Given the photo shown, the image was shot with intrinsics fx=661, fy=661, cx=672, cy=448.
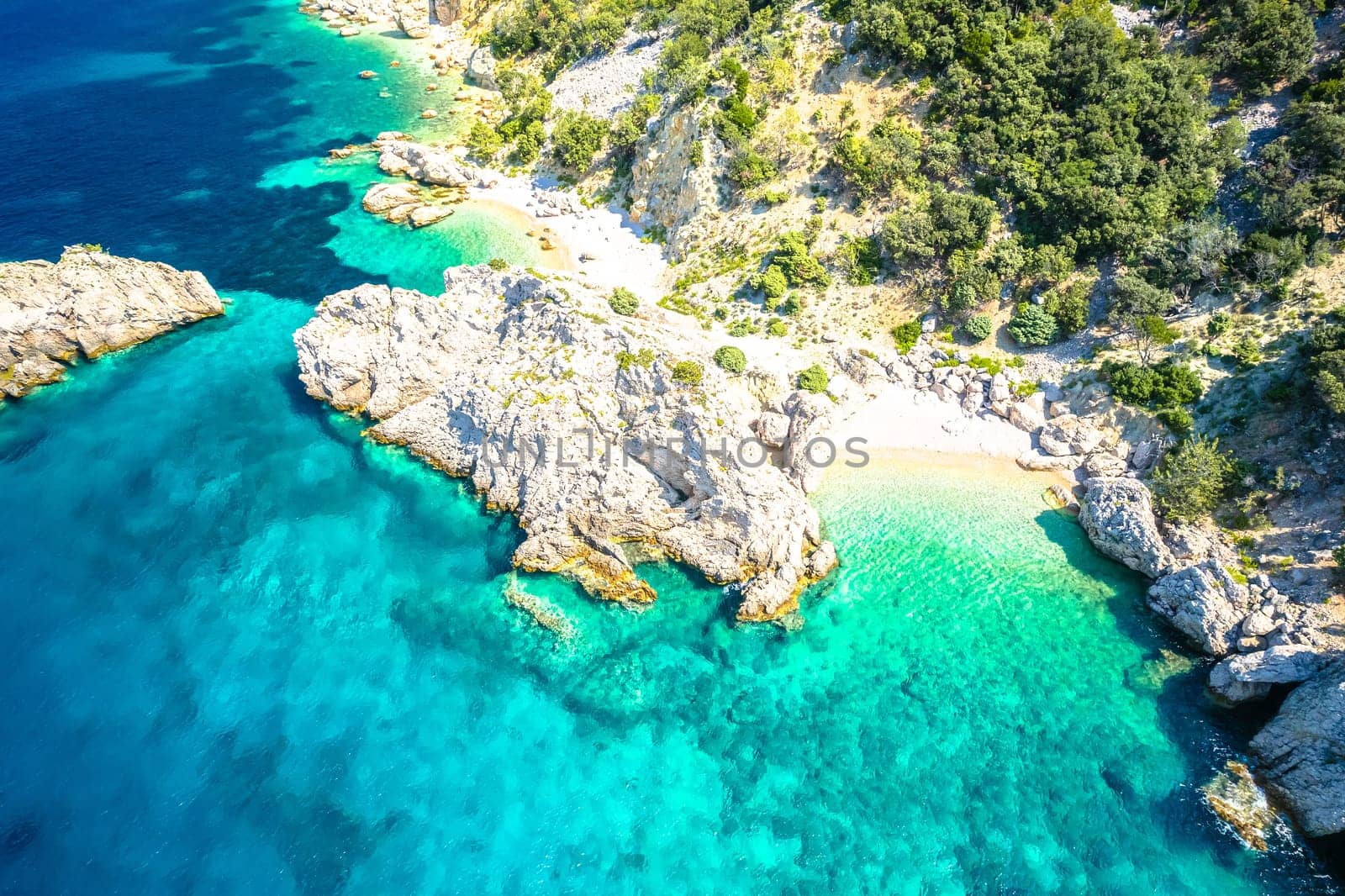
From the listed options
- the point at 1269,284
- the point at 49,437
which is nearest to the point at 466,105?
the point at 49,437

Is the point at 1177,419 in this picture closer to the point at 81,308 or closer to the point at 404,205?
the point at 404,205

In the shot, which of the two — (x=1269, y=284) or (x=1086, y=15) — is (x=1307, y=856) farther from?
(x=1086, y=15)

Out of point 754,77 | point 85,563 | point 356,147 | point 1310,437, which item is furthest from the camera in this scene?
point 356,147

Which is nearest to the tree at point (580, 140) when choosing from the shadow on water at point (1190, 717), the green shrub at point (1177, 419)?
the green shrub at point (1177, 419)

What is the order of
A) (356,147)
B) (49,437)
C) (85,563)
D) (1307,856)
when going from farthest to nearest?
1. (356,147)
2. (49,437)
3. (85,563)
4. (1307,856)

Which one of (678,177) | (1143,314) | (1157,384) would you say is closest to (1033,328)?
(1143,314)

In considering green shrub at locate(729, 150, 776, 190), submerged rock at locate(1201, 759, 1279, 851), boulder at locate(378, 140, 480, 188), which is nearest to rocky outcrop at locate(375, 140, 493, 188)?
boulder at locate(378, 140, 480, 188)

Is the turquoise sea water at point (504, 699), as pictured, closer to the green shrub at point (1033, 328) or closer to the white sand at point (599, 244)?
the green shrub at point (1033, 328)

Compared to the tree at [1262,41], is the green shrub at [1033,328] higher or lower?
lower
